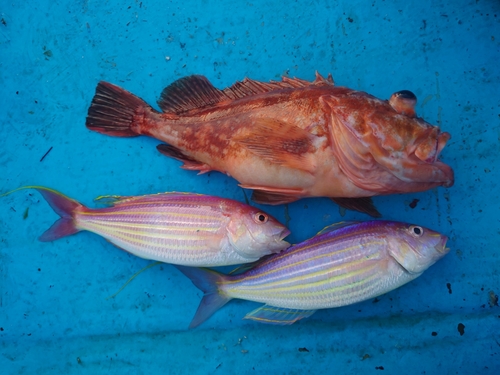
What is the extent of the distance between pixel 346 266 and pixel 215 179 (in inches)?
36.0

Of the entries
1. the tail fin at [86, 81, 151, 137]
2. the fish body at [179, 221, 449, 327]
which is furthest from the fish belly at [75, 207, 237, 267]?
the tail fin at [86, 81, 151, 137]

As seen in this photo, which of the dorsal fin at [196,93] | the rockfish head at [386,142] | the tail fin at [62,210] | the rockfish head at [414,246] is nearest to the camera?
the rockfish head at [386,142]

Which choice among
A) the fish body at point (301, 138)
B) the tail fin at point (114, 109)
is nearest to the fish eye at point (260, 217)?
the fish body at point (301, 138)

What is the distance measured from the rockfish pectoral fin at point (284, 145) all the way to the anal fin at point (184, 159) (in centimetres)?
38

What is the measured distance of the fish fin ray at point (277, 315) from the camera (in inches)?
81.0

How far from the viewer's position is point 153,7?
238 centimetres

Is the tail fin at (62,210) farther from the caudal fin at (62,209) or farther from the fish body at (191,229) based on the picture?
the fish body at (191,229)

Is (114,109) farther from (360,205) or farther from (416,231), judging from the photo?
(416,231)

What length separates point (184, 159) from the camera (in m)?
2.15

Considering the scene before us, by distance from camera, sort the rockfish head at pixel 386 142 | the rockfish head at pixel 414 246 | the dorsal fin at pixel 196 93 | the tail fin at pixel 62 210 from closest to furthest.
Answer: the rockfish head at pixel 386 142 → the rockfish head at pixel 414 246 → the dorsal fin at pixel 196 93 → the tail fin at pixel 62 210

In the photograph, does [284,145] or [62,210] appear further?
[62,210]

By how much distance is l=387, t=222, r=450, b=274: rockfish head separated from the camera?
188 cm

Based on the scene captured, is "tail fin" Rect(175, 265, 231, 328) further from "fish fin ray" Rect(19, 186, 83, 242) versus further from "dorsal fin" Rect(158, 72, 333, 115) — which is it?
"dorsal fin" Rect(158, 72, 333, 115)

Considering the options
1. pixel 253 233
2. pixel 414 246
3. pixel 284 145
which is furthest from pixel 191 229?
pixel 414 246
